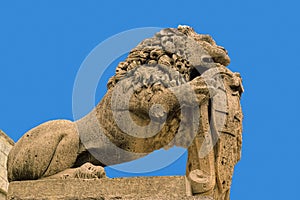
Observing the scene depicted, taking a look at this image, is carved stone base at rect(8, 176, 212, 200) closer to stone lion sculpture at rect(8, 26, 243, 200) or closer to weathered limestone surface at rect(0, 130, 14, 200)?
stone lion sculpture at rect(8, 26, 243, 200)

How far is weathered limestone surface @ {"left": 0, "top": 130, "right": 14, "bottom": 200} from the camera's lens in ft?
40.2

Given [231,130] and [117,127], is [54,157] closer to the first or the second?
[117,127]

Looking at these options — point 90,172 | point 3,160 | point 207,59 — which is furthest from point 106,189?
point 3,160

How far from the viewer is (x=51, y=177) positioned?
8031 mm

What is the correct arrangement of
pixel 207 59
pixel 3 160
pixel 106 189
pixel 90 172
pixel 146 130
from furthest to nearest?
1. pixel 3 160
2. pixel 207 59
3. pixel 146 130
4. pixel 90 172
5. pixel 106 189

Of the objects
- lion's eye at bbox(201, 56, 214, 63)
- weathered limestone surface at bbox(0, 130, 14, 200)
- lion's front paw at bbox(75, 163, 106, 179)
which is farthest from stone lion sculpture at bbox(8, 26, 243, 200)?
weathered limestone surface at bbox(0, 130, 14, 200)

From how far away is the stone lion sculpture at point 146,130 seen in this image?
8.12 meters

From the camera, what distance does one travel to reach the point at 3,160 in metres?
12.6

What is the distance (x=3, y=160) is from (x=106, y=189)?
5281 millimetres

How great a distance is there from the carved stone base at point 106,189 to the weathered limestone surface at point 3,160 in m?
4.55

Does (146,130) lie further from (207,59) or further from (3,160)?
(3,160)

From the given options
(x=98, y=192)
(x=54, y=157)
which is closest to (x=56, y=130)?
(x=54, y=157)

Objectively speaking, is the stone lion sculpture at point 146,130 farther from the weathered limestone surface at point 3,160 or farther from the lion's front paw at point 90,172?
the weathered limestone surface at point 3,160

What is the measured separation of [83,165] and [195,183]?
1065 mm
